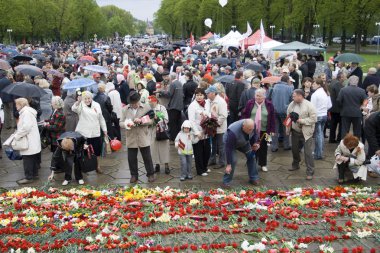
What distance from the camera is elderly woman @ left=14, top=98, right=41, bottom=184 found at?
822 centimetres

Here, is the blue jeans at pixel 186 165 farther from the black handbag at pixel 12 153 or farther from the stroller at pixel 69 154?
the black handbag at pixel 12 153

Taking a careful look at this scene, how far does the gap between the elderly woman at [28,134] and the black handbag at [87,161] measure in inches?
36.3

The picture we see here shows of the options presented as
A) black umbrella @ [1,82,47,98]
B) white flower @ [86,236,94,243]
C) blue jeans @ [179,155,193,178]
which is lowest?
white flower @ [86,236,94,243]

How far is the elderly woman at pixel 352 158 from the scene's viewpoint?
26.7ft

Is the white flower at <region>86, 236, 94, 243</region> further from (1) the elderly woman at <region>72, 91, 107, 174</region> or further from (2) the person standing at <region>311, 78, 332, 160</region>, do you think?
(2) the person standing at <region>311, 78, 332, 160</region>

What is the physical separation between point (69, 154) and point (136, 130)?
4.45 ft

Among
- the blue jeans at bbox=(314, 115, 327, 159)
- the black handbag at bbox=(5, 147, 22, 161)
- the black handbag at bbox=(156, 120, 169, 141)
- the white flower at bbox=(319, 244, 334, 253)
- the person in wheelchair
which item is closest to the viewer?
the white flower at bbox=(319, 244, 334, 253)

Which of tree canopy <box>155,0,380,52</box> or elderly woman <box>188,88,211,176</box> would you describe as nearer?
elderly woman <box>188,88,211,176</box>

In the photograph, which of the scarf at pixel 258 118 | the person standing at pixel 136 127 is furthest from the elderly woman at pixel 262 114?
the person standing at pixel 136 127

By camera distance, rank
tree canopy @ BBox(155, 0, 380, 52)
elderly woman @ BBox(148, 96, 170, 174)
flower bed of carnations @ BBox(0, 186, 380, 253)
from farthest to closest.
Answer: tree canopy @ BBox(155, 0, 380, 52) < elderly woman @ BBox(148, 96, 170, 174) < flower bed of carnations @ BBox(0, 186, 380, 253)

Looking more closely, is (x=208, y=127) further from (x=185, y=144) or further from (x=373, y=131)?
(x=373, y=131)

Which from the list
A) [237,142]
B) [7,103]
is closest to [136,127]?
[237,142]

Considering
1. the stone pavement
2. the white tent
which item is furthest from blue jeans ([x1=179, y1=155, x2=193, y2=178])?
the white tent

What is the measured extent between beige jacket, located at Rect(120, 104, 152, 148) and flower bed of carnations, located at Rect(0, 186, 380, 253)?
34.9 inches
